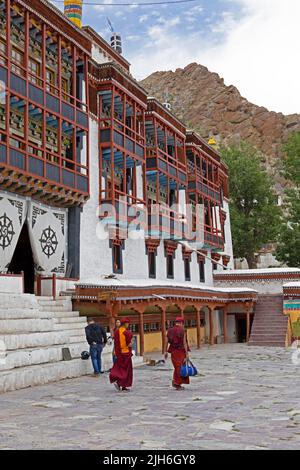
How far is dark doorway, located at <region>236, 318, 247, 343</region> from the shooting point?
33.4 meters

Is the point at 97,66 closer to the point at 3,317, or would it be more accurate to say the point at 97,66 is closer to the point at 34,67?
the point at 34,67

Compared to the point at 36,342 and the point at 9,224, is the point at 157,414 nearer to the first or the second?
the point at 36,342

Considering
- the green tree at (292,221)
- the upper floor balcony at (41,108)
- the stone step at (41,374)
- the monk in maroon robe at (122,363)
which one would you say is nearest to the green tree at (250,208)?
the green tree at (292,221)

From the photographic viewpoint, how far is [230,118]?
111 meters

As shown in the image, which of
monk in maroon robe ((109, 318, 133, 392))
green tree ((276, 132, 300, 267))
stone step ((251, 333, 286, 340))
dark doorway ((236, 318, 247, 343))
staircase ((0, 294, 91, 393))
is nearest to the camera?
monk in maroon robe ((109, 318, 133, 392))

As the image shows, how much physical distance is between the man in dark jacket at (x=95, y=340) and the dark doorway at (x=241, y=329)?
1987 centimetres

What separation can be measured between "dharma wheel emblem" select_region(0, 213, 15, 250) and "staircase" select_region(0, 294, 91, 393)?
212 centimetres

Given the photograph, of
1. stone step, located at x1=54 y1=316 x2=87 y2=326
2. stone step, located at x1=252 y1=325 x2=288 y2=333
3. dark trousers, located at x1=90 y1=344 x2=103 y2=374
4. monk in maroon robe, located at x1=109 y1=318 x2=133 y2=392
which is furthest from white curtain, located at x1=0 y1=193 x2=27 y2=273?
stone step, located at x1=252 y1=325 x2=288 y2=333

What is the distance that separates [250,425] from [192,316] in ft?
73.1

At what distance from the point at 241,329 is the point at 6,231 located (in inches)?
747

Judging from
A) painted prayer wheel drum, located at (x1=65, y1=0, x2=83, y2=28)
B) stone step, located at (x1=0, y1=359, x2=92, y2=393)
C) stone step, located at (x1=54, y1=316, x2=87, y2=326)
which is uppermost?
painted prayer wheel drum, located at (x1=65, y1=0, x2=83, y2=28)

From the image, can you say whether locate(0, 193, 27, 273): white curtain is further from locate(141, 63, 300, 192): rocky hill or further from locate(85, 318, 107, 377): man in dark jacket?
locate(141, 63, 300, 192): rocky hill

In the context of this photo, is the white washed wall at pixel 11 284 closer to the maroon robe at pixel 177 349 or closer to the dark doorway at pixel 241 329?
the maroon robe at pixel 177 349

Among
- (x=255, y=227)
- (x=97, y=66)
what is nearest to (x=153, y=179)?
(x=97, y=66)
